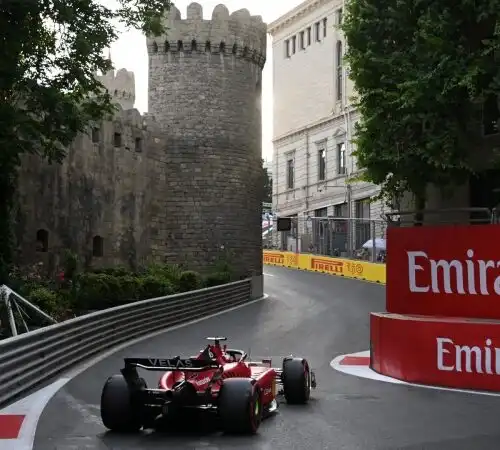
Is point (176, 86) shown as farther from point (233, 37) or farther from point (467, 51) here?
point (467, 51)

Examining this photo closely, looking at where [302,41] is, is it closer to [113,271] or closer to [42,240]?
[113,271]

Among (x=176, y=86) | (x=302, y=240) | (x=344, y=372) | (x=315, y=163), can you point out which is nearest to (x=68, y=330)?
(x=344, y=372)

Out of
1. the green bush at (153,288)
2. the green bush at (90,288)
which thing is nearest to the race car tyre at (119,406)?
the green bush at (90,288)

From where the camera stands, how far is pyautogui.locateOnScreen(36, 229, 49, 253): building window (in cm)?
2882

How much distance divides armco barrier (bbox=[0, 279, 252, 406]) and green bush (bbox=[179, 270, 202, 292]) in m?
1.86

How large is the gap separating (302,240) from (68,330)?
36.7 meters

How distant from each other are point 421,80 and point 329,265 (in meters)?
30.8

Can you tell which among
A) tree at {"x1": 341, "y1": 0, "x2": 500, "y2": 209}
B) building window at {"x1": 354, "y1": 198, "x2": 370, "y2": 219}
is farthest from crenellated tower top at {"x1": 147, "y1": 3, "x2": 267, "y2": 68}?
tree at {"x1": 341, "y1": 0, "x2": 500, "y2": 209}

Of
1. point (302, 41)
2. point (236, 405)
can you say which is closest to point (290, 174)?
point (302, 41)

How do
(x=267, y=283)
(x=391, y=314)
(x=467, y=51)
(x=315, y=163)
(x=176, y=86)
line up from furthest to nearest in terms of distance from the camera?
(x=315, y=163)
(x=267, y=283)
(x=176, y=86)
(x=467, y=51)
(x=391, y=314)

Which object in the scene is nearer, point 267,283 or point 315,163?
point 267,283

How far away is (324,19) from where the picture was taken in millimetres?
61469

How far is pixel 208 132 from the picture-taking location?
38.4 meters

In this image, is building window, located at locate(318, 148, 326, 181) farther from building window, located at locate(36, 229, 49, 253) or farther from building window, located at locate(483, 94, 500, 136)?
building window, located at locate(483, 94, 500, 136)
